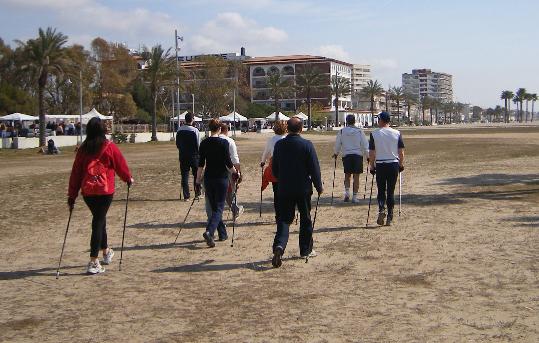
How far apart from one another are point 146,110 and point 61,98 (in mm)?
19633

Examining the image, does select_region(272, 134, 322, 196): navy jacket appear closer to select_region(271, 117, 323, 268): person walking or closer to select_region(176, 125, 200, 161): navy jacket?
select_region(271, 117, 323, 268): person walking

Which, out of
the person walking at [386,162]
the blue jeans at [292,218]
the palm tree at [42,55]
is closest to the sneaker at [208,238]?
the blue jeans at [292,218]

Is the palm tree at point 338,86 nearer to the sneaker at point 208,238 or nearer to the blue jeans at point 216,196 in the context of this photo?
the blue jeans at point 216,196

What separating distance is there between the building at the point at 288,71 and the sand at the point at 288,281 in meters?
121

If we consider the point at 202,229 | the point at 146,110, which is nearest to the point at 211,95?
the point at 146,110

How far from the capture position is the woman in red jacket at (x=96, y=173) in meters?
6.86

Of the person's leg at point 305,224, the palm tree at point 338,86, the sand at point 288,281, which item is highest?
the palm tree at point 338,86

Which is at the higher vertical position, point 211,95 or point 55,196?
point 211,95

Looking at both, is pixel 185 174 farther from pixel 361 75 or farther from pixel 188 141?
pixel 361 75

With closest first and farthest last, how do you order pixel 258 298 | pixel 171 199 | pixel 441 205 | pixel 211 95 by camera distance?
pixel 258 298 < pixel 441 205 < pixel 171 199 < pixel 211 95

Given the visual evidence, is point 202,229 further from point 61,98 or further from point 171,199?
point 61,98

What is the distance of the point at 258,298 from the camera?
19.5 feet

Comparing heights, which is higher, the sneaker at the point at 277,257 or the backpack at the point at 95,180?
A: the backpack at the point at 95,180

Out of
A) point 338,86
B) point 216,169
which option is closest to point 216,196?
point 216,169
